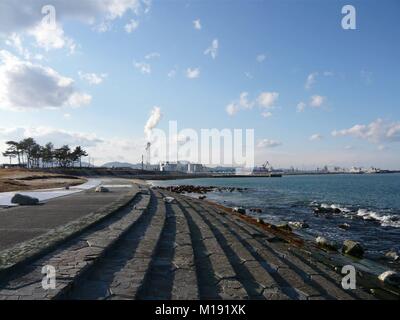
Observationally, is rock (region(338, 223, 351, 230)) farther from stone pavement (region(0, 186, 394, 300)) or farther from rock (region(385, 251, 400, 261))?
stone pavement (region(0, 186, 394, 300))

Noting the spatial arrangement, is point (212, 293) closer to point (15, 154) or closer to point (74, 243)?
point (74, 243)

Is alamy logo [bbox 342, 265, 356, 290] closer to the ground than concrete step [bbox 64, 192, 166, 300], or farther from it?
closer to the ground

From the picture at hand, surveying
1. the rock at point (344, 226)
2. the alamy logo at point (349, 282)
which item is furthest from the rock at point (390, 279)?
the rock at point (344, 226)

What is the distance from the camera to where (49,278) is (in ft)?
15.3

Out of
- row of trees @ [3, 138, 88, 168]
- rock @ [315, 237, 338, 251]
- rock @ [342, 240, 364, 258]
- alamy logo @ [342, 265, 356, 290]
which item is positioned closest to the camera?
alamy logo @ [342, 265, 356, 290]

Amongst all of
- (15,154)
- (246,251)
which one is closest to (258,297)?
(246,251)

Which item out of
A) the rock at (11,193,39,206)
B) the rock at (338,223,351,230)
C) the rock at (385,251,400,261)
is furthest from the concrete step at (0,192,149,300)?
the rock at (338,223,351,230)

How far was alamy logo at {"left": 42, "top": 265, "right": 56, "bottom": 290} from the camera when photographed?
14.5 ft

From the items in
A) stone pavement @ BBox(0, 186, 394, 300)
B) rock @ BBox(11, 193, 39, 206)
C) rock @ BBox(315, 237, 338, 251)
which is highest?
rock @ BBox(11, 193, 39, 206)

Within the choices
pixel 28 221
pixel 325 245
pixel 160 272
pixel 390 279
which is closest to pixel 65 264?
pixel 160 272

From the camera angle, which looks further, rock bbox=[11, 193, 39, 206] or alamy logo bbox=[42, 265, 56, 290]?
rock bbox=[11, 193, 39, 206]
